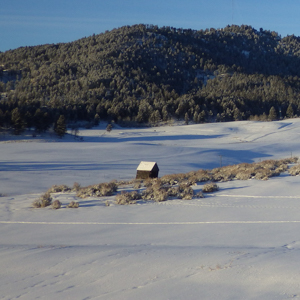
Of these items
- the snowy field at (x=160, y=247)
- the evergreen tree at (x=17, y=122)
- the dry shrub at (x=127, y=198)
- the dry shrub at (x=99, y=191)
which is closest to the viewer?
the snowy field at (x=160, y=247)

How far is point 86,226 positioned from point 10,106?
124ft

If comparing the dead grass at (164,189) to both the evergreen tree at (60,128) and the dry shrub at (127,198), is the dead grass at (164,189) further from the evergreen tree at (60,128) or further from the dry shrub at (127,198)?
the evergreen tree at (60,128)

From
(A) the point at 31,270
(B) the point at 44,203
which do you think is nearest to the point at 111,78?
(B) the point at 44,203

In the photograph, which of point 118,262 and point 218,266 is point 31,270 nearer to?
point 118,262

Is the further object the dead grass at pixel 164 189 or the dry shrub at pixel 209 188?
the dry shrub at pixel 209 188

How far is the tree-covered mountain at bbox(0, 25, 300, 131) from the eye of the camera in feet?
194

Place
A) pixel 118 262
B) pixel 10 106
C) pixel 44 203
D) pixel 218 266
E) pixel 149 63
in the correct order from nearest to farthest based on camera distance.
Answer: pixel 218 266 < pixel 118 262 < pixel 44 203 < pixel 10 106 < pixel 149 63

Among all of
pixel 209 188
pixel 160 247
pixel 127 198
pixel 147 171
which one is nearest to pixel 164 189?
pixel 127 198

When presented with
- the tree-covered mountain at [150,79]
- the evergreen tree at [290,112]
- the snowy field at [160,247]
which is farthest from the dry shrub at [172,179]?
the evergreen tree at [290,112]

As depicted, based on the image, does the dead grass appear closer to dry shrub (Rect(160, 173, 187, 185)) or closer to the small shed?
dry shrub (Rect(160, 173, 187, 185))

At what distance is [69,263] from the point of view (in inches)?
214

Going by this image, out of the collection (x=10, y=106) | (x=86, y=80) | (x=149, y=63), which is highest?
(x=149, y=63)

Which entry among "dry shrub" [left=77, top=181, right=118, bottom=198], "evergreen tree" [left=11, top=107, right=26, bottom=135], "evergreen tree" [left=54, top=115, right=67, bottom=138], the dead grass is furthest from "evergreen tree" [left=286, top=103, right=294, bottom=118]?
"dry shrub" [left=77, top=181, right=118, bottom=198]

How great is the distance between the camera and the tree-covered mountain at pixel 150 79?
59188 millimetres
